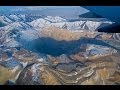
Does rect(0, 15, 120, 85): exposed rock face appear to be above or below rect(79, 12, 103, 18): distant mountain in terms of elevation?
below

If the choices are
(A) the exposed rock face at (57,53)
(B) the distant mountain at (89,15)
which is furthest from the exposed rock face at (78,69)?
(B) the distant mountain at (89,15)

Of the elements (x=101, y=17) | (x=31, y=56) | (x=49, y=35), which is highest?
(x=101, y=17)

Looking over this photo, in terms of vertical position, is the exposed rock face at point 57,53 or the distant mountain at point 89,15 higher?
the distant mountain at point 89,15

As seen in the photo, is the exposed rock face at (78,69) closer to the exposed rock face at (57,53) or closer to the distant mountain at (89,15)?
the exposed rock face at (57,53)

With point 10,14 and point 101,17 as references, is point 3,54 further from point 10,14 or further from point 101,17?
point 101,17

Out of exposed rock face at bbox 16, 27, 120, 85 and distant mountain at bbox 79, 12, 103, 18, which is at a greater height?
distant mountain at bbox 79, 12, 103, 18

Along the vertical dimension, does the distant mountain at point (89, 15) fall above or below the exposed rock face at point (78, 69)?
above

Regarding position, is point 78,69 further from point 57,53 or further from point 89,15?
point 89,15

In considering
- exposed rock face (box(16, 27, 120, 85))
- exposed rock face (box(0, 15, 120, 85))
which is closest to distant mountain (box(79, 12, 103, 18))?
exposed rock face (box(0, 15, 120, 85))

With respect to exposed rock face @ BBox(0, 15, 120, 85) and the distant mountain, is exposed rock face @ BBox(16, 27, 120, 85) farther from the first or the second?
the distant mountain
